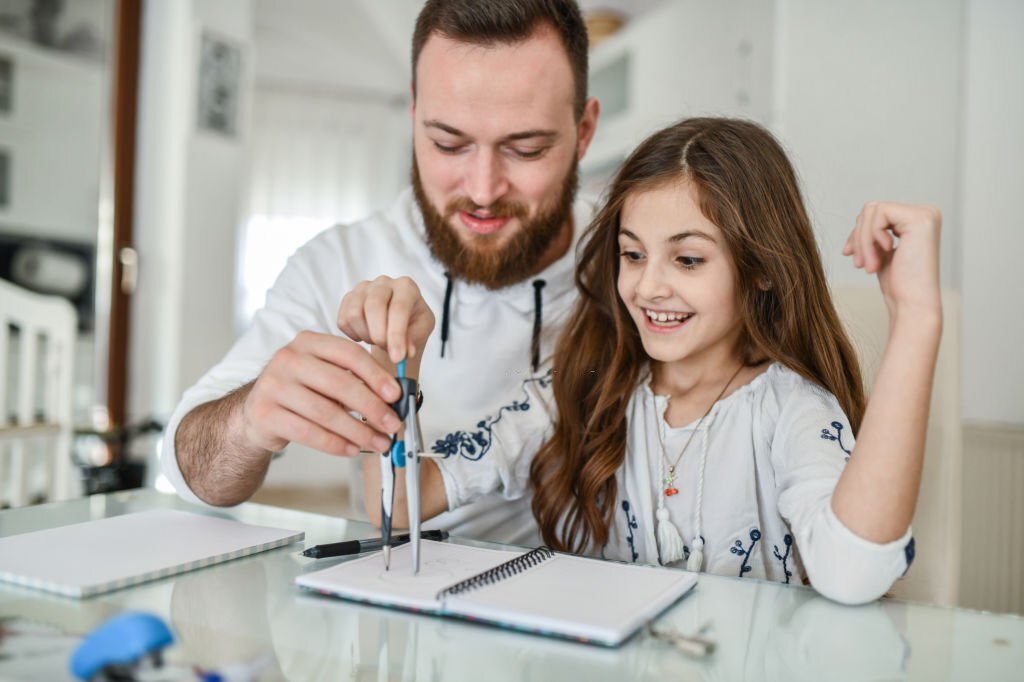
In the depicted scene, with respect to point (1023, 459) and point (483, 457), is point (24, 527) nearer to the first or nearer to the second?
point (483, 457)

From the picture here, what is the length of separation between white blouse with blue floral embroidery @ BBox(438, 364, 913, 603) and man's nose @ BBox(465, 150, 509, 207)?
1.06 ft

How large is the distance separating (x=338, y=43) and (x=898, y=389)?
461cm

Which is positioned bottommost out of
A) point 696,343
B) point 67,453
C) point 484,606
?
point 67,453

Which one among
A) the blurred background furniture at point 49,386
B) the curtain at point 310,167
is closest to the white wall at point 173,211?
the blurred background furniture at point 49,386

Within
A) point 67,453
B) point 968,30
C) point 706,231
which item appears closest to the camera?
point 706,231

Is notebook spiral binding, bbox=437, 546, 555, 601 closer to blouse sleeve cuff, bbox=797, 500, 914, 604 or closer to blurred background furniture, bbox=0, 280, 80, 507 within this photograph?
blouse sleeve cuff, bbox=797, 500, 914, 604

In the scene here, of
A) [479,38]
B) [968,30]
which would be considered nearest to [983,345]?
[968,30]

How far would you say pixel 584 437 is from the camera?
1203 mm

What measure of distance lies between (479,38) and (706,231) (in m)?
0.47

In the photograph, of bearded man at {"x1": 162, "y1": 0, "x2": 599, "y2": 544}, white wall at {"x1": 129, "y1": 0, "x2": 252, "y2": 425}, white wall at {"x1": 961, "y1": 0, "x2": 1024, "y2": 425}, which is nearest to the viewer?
bearded man at {"x1": 162, "y1": 0, "x2": 599, "y2": 544}

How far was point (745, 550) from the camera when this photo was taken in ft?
3.60

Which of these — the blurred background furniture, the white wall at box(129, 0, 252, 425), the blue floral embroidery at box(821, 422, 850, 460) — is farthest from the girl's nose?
the white wall at box(129, 0, 252, 425)

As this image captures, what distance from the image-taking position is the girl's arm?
77cm

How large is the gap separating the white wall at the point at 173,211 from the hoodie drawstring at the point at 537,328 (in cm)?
229
